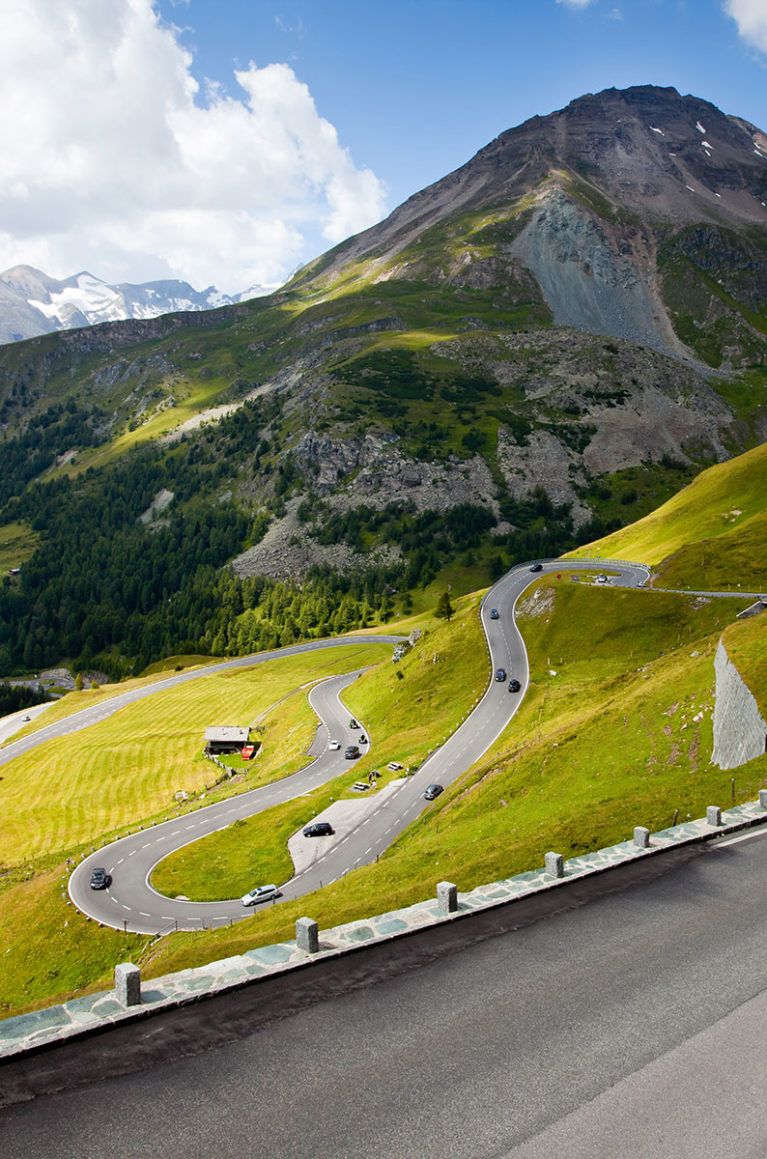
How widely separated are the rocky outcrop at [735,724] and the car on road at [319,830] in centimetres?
3792

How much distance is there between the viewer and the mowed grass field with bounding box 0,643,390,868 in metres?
84.6

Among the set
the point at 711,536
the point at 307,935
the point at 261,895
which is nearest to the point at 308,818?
the point at 261,895

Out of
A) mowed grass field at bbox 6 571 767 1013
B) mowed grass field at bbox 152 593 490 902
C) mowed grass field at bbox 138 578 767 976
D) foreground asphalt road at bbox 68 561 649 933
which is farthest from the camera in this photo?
mowed grass field at bbox 152 593 490 902

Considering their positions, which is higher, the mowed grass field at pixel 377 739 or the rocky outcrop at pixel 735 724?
the rocky outcrop at pixel 735 724

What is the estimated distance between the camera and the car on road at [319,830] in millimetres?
62000

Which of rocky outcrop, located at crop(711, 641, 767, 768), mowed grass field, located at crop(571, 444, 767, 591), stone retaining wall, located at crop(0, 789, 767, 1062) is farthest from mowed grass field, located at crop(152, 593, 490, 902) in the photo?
stone retaining wall, located at crop(0, 789, 767, 1062)

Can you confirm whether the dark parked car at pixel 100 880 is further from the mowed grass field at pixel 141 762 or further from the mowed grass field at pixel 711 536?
the mowed grass field at pixel 711 536

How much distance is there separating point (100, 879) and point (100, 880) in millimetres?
141

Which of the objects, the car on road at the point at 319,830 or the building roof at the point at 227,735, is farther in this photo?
the building roof at the point at 227,735

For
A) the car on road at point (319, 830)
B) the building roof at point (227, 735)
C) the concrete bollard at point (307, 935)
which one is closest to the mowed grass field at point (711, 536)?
the car on road at point (319, 830)

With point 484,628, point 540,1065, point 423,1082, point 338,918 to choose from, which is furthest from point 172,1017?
point 484,628

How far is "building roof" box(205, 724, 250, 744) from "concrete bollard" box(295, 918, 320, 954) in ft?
298

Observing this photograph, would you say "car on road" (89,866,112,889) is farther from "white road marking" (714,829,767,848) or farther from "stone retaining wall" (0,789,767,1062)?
"white road marking" (714,829,767,848)

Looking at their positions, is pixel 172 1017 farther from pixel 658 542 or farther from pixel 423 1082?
pixel 658 542
